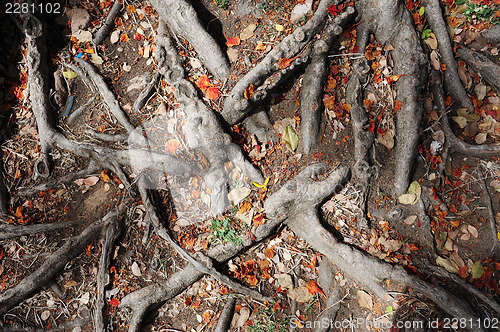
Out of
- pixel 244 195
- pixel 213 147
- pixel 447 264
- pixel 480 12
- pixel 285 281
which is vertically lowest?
pixel 447 264

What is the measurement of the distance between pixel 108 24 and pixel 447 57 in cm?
392

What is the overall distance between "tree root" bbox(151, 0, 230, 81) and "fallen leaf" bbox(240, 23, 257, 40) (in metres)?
0.33

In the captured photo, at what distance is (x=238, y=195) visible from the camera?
3.19 metres

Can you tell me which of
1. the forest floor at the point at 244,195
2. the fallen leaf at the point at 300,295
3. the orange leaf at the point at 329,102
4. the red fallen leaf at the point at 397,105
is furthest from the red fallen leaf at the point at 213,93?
the fallen leaf at the point at 300,295

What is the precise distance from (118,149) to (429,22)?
12.3 ft

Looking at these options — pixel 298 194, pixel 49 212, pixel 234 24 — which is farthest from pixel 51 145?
pixel 298 194

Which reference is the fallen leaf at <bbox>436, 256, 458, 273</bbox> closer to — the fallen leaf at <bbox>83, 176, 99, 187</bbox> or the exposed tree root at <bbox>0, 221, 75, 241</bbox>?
the fallen leaf at <bbox>83, 176, 99, 187</bbox>

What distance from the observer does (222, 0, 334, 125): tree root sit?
3225 mm

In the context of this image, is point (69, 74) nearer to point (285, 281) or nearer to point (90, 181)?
point (90, 181)

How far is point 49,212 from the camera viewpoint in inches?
128

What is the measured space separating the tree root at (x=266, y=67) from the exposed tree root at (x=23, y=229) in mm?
2056

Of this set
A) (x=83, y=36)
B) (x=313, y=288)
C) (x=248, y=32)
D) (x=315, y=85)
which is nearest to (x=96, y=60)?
(x=83, y=36)

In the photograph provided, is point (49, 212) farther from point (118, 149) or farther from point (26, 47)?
point (26, 47)

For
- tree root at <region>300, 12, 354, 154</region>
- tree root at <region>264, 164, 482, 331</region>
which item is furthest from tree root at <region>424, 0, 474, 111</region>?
tree root at <region>264, 164, 482, 331</region>
